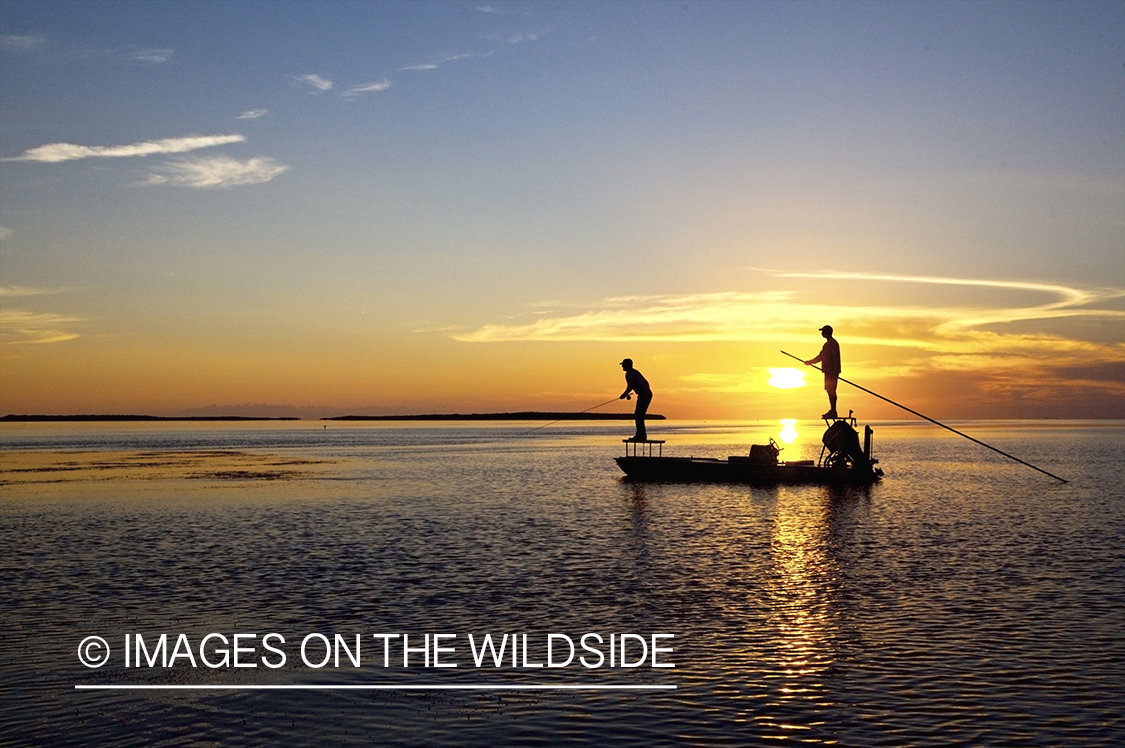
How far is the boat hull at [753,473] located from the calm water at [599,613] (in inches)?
325

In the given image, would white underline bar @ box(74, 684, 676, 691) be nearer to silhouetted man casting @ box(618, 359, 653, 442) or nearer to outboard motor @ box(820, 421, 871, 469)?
silhouetted man casting @ box(618, 359, 653, 442)

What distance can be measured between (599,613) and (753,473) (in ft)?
99.8

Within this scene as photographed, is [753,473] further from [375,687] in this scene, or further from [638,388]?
[375,687]

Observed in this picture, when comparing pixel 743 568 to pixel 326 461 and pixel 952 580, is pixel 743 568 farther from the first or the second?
pixel 326 461

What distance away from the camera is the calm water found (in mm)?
10484

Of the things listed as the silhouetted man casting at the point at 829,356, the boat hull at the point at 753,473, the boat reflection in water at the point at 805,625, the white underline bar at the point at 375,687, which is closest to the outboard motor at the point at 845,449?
the boat hull at the point at 753,473

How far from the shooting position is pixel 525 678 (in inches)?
484

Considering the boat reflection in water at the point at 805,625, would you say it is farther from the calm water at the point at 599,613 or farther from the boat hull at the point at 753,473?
the boat hull at the point at 753,473

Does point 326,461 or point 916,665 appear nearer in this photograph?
point 916,665

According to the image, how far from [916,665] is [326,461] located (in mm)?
66158

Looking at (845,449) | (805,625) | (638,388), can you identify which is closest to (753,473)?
(845,449)

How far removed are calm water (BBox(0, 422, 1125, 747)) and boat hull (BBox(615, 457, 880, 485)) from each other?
8.25 meters

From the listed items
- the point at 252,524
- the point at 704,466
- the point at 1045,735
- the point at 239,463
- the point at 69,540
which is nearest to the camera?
the point at 1045,735

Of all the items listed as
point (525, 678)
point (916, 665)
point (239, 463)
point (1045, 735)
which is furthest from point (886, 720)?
point (239, 463)
